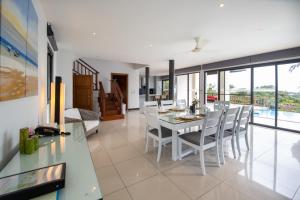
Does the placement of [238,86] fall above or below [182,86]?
below

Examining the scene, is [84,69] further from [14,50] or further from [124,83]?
[14,50]

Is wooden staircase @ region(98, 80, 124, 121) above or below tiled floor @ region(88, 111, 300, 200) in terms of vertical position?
above

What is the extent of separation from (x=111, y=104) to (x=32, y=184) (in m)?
6.04

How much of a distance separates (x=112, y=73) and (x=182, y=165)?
6319 millimetres

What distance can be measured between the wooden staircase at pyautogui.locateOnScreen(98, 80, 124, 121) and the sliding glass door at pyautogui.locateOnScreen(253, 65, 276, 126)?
527cm

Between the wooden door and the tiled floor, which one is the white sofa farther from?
the wooden door

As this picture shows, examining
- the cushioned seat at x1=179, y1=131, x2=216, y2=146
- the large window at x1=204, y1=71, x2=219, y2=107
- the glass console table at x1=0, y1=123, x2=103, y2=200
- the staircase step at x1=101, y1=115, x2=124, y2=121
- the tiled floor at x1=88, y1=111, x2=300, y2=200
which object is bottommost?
the tiled floor at x1=88, y1=111, x2=300, y2=200

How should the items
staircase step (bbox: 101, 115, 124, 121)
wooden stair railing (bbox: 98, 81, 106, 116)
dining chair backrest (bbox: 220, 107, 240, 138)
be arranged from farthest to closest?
1. wooden stair railing (bbox: 98, 81, 106, 116)
2. staircase step (bbox: 101, 115, 124, 121)
3. dining chair backrest (bbox: 220, 107, 240, 138)

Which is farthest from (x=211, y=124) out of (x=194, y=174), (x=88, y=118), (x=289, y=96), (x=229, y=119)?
(x=289, y=96)

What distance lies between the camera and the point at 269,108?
5.07 metres

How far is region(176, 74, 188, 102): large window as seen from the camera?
923cm

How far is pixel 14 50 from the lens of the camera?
43.6 inches

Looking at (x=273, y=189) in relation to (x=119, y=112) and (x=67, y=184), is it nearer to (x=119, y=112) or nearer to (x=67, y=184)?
(x=67, y=184)

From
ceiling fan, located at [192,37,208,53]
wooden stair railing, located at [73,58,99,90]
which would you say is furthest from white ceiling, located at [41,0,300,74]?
wooden stair railing, located at [73,58,99,90]
